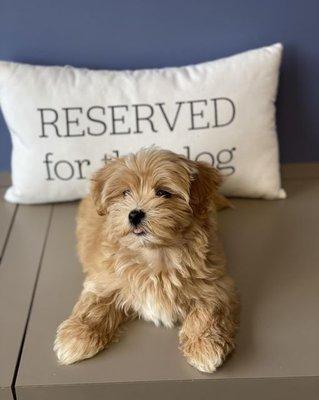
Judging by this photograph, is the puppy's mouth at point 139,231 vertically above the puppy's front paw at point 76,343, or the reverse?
the puppy's mouth at point 139,231

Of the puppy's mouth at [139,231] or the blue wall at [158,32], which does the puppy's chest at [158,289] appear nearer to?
the puppy's mouth at [139,231]

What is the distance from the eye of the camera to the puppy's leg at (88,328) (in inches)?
53.2

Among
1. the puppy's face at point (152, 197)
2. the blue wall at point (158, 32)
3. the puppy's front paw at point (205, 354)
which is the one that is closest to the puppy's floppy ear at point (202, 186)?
the puppy's face at point (152, 197)

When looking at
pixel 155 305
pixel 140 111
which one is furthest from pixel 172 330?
pixel 140 111

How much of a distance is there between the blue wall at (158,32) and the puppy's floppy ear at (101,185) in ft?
1.99

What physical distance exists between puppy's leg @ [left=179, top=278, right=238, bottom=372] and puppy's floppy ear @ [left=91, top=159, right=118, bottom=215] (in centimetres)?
34

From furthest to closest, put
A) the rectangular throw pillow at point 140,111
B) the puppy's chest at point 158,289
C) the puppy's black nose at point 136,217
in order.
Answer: the rectangular throw pillow at point 140,111 → the puppy's chest at point 158,289 → the puppy's black nose at point 136,217

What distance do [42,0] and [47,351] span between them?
1046mm

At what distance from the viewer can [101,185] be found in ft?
4.58

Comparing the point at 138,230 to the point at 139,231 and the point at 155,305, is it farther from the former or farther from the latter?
the point at 155,305

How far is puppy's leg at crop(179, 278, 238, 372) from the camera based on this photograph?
1316mm

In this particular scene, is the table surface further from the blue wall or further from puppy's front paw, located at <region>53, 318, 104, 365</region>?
the blue wall

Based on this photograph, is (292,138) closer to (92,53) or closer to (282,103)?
(282,103)

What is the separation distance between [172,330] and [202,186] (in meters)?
0.37
